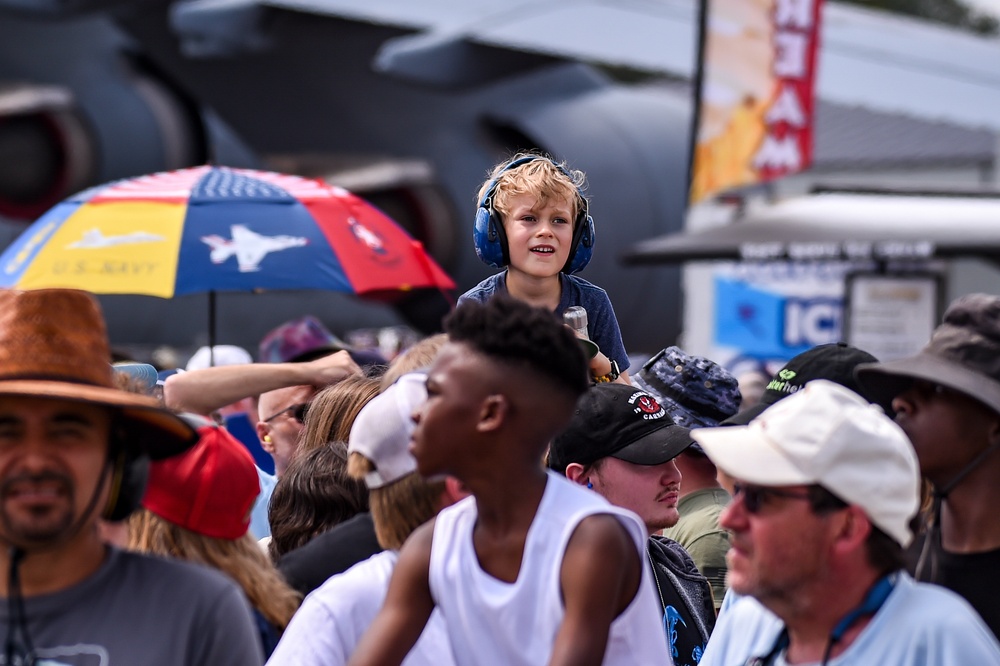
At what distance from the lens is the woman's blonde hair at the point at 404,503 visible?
9.84ft

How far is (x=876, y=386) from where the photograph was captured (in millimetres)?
3359

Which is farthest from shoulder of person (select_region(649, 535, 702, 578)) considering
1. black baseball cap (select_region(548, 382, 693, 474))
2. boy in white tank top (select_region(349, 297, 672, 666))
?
boy in white tank top (select_region(349, 297, 672, 666))

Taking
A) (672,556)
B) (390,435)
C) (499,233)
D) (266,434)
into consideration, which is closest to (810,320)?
(266,434)

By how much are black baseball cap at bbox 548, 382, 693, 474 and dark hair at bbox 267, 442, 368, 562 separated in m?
0.65

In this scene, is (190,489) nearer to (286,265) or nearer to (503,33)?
(286,265)

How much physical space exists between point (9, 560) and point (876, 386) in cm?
207

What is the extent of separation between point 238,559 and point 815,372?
6.46ft

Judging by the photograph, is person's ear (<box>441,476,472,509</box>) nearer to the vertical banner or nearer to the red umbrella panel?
the red umbrella panel

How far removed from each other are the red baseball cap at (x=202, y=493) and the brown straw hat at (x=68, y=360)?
238 mm

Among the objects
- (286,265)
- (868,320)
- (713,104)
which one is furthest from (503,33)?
(286,265)

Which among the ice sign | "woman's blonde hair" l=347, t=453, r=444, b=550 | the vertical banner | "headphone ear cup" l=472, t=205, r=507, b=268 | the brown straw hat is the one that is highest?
the vertical banner

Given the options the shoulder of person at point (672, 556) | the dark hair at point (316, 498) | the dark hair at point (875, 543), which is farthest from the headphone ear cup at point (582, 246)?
the dark hair at point (875, 543)

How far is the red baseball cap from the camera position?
3.02 metres

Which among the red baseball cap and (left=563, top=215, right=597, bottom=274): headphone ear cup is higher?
(left=563, top=215, right=597, bottom=274): headphone ear cup
